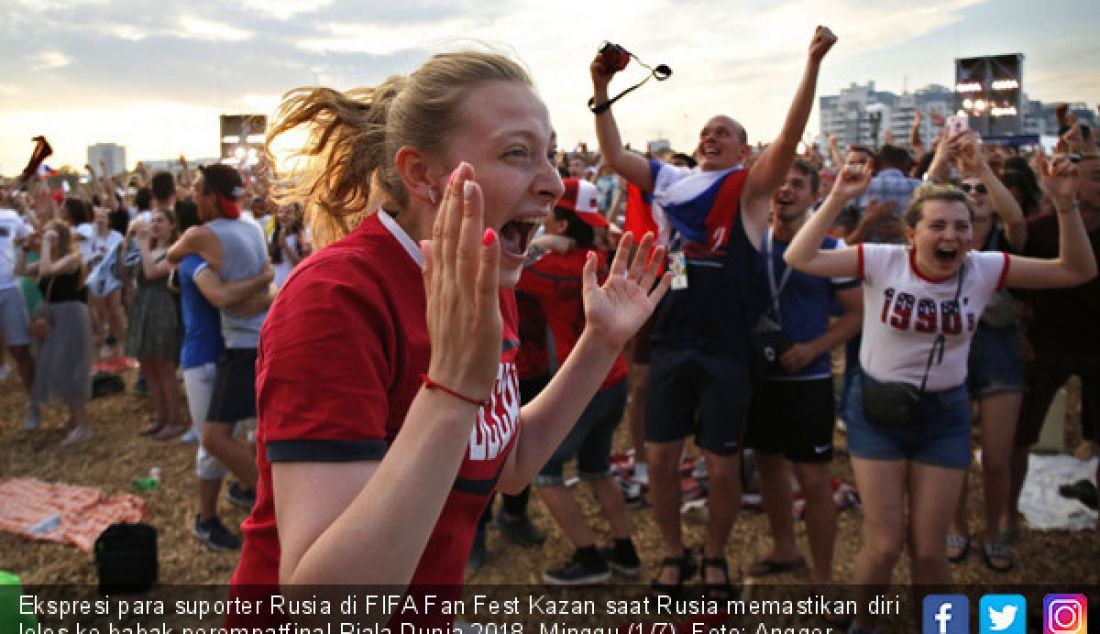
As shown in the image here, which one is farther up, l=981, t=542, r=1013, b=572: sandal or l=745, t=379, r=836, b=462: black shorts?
l=745, t=379, r=836, b=462: black shorts

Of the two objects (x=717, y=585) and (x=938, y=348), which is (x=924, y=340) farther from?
(x=717, y=585)

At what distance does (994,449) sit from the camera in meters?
4.50

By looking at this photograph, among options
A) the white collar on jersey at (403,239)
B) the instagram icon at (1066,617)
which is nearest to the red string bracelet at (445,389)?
the white collar on jersey at (403,239)

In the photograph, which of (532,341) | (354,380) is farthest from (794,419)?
(354,380)

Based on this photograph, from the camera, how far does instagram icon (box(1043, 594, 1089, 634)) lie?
10.4 feet

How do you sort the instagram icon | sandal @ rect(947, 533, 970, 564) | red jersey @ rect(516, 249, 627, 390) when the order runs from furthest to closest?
sandal @ rect(947, 533, 970, 564)
red jersey @ rect(516, 249, 627, 390)
the instagram icon

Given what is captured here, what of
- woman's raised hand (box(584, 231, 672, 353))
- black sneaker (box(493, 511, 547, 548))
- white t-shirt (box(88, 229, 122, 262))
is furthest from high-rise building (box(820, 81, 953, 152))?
woman's raised hand (box(584, 231, 672, 353))

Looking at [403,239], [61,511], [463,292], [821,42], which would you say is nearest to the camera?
[463,292]

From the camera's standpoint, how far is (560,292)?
439 centimetres

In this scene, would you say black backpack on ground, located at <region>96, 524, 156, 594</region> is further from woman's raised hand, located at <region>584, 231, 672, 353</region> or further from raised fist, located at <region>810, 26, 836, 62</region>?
raised fist, located at <region>810, 26, 836, 62</region>

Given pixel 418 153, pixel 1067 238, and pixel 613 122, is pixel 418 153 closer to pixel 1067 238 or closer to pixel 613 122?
pixel 613 122

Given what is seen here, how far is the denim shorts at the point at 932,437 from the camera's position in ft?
11.2

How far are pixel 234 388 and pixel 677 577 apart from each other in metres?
2.94

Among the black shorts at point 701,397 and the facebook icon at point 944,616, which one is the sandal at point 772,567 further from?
the facebook icon at point 944,616
